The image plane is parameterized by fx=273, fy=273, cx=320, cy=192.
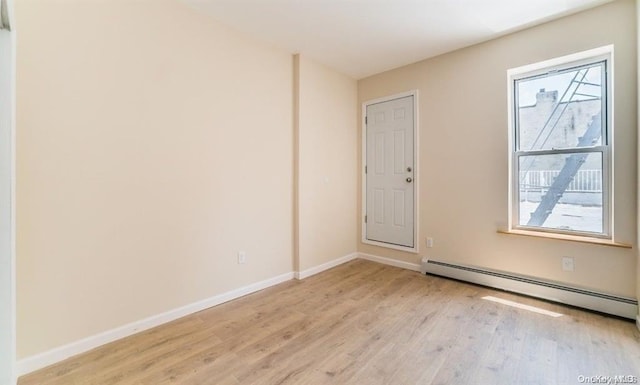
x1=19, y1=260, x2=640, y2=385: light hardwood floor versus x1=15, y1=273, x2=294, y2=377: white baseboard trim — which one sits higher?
x1=15, y1=273, x2=294, y2=377: white baseboard trim

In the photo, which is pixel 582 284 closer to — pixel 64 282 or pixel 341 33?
pixel 341 33

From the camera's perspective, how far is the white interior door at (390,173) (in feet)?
11.4

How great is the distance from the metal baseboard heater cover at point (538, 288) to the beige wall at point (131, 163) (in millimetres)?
2058

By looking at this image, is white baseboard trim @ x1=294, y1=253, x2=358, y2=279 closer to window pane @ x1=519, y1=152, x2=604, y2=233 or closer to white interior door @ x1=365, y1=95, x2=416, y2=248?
white interior door @ x1=365, y1=95, x2=416, y2=248

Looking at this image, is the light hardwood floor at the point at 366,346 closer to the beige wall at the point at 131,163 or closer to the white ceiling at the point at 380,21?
the beige wall at the point at 131,163

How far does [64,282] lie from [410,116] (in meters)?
3.59

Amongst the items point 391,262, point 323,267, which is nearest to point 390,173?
point 391,262

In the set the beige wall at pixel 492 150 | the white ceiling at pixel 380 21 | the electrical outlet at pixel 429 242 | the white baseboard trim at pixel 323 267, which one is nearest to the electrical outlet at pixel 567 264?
the beige wall at pixel 492 150

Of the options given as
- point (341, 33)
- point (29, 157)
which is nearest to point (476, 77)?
point (341, 33)

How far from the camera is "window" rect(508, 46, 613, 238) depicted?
2367 millimetres

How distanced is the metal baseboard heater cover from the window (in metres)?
0.51

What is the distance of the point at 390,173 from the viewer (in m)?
3.67

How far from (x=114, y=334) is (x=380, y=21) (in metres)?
3.31

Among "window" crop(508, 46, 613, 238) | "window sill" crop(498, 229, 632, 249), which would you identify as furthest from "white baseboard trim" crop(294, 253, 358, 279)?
"window" crop(508, 46, 613, 238)
